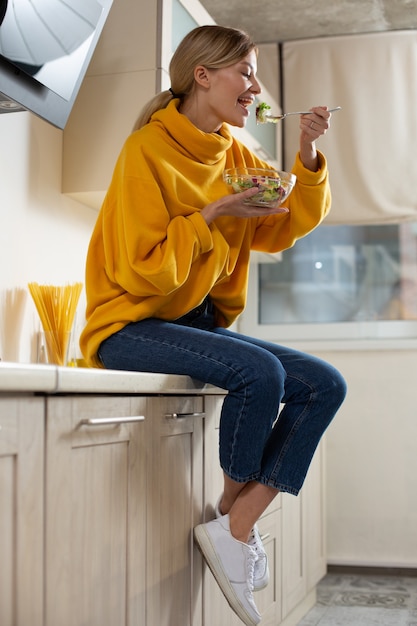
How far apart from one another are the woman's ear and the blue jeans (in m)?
0.59

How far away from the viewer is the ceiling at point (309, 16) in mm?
3533

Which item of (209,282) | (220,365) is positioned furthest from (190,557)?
(209,282)

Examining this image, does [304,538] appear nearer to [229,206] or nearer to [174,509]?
[174,509]

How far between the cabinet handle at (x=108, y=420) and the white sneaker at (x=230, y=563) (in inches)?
15.6

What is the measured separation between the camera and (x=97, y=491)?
54.4 inches

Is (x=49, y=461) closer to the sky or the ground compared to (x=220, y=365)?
closer to the ground

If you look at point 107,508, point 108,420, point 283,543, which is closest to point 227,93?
point 108,420

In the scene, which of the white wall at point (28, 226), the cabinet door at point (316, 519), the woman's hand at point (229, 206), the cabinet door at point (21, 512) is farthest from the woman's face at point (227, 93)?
the cabinet door at point (316, 519)

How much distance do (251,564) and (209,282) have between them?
63 cm

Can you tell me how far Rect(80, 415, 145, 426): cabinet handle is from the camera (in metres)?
1.35

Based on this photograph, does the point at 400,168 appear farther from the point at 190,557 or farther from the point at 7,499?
the point at 7,499

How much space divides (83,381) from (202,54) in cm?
106

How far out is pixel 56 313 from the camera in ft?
7.77

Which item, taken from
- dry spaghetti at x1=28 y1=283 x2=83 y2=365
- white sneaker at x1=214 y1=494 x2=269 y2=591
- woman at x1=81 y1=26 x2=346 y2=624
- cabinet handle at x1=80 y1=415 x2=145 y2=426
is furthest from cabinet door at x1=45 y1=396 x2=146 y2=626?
dry spaghetti at x1=28 y1=283 x2=83 y2=365
